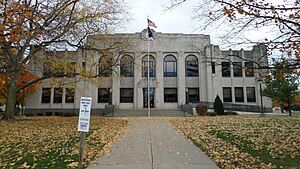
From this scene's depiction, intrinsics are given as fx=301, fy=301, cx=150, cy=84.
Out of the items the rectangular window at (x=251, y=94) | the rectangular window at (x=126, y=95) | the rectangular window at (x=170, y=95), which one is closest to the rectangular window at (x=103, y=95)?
the rectangular window at (x=126, y=95)

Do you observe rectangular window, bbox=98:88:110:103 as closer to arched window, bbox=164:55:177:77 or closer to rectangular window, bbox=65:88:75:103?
rectangular window, bbox=65:88:75:103

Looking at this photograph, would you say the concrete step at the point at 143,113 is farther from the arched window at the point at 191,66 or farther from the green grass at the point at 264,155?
the green grass at the point at 264,155

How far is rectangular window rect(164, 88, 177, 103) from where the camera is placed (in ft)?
140

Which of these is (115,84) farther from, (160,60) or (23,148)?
(23,148)

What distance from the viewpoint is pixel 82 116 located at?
7.25 m

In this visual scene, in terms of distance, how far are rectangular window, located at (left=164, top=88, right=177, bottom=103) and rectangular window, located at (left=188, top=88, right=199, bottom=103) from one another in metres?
2.18

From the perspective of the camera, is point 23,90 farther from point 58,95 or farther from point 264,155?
point 264,155

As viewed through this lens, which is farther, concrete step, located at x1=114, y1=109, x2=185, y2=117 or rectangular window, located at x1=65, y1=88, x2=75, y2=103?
rectangular window, located at x1=65, y1=88, x2=75, y2=103

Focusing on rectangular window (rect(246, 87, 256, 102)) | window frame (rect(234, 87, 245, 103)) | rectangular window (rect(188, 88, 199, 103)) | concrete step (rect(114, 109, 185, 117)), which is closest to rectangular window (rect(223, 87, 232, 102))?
window frame (rect(234, 87, 245, 103))

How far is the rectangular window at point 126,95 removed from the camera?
140 ft

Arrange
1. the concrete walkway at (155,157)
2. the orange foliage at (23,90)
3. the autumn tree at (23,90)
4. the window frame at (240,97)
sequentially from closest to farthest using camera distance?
1. the concrete walkway at (155,157)
2. the orange foliage at (23,90)
3. the autumn tree at (23,90)
4. the window frame at (240,97)

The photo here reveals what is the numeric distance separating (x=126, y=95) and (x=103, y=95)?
129 inches

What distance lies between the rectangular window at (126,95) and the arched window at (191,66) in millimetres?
8552

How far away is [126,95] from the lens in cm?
4291
